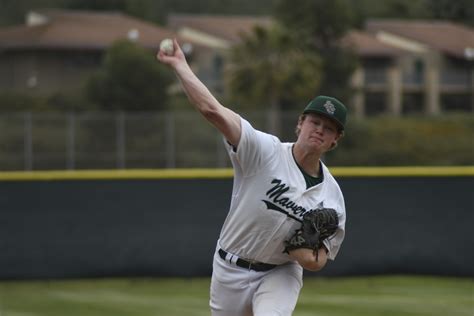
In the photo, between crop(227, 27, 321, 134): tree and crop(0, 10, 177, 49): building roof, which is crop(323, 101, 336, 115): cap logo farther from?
crop(0, 10, 177, 49): building roof

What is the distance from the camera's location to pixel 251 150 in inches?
224

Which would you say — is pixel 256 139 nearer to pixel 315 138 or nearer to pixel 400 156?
pixel 315 138

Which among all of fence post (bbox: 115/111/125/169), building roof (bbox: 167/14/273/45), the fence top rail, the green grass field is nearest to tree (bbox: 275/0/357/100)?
building roof (bbox: 167/14/273/45)

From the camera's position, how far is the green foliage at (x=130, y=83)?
4684 cm

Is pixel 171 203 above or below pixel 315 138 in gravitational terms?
below

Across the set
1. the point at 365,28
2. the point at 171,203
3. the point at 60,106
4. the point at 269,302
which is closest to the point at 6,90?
the point at 60,106

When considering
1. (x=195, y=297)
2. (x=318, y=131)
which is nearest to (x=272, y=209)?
(x=318, y=131)

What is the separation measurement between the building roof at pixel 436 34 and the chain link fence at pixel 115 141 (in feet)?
130

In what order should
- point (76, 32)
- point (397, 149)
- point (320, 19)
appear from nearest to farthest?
point (397, 149) → point (320, 19) → point (76, 32)

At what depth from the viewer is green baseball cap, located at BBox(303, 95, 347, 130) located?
574cm

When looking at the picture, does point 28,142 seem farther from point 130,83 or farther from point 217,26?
point 217,26

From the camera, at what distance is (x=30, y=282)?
1273cm

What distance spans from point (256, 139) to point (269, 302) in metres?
0.91

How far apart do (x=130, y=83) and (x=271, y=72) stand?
669cm
